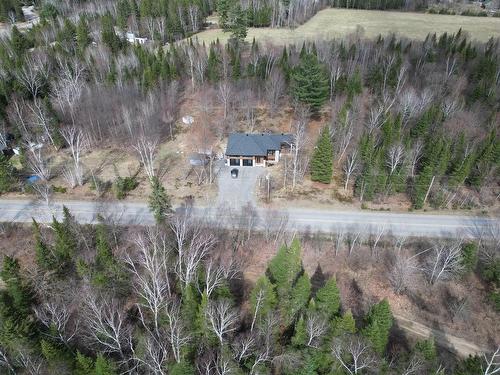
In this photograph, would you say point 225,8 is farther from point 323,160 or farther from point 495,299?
point 495,299

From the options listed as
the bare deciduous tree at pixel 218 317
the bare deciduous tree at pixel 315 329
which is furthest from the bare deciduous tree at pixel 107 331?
the bare deciduous tree at pixel 315 329

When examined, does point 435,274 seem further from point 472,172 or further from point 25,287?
point 25,287

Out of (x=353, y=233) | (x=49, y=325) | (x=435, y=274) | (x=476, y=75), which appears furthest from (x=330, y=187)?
(x=476, y=75)

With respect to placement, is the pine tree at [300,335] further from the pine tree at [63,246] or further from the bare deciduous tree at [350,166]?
the bare deciduous tree at [350,166]

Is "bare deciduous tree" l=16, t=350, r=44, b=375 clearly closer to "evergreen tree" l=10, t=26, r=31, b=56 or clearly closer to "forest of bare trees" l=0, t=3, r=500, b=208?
"forest of bare trees" l=0, t=3, r=500, b=208

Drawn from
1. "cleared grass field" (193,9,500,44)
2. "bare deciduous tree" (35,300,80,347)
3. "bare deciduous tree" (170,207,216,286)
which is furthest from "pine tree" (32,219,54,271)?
"cleared grass field" (193,9,500,44)

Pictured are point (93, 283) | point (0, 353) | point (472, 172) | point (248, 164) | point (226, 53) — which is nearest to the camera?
point (0, 353)
